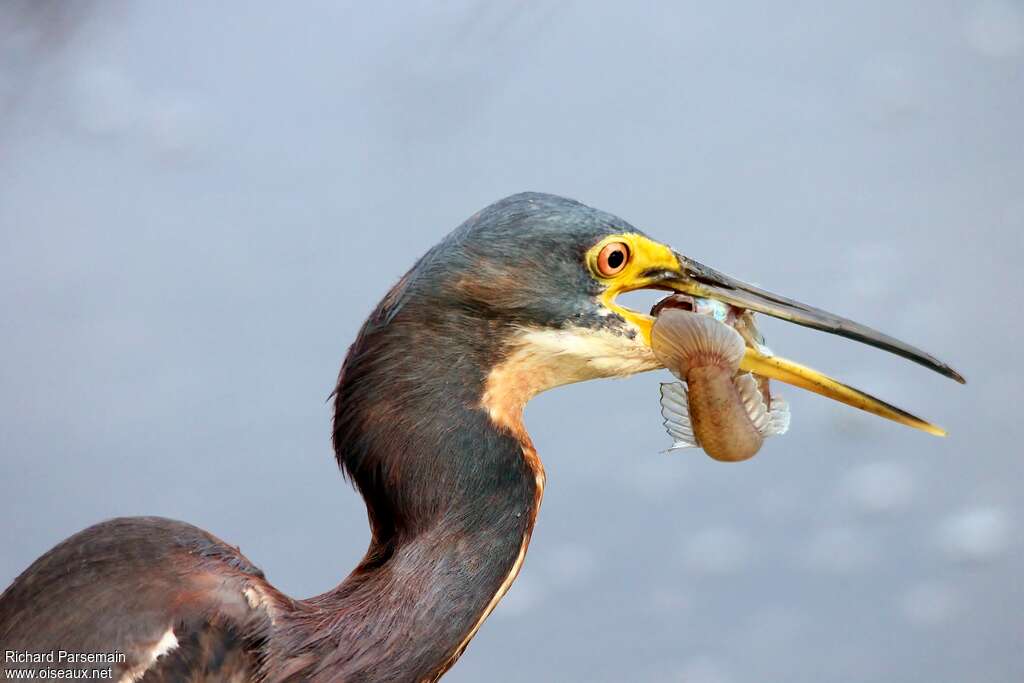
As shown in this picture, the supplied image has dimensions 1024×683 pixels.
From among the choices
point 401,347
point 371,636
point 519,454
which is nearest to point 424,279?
point 401,347

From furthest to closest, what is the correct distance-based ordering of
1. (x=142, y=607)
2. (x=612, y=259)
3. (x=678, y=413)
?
(x=678, y=413)
(x=612, y=259)
(x=142, y=607)

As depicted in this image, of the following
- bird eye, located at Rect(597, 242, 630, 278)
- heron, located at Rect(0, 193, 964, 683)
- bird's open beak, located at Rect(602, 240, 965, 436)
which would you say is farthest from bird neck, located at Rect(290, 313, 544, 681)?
bird's open beak, located at Rect(602, 240, 965, 436)

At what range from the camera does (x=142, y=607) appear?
1839mm

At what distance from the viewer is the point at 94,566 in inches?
74.2

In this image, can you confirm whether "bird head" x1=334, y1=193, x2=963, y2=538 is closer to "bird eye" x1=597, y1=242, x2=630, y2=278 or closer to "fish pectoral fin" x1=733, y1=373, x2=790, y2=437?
"bird eye" x1=597, y1=242, x2=630, y2=278

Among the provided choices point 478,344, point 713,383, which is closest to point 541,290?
point 478,344

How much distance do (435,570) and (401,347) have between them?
28 centimetres

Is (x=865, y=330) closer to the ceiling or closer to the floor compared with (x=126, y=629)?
closer to the ceiling

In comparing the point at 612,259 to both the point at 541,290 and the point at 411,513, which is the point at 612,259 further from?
the point at 411,513

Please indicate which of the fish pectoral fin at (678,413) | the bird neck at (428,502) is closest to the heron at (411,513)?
the bird neck at (428,502)

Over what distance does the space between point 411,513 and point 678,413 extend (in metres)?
0.43

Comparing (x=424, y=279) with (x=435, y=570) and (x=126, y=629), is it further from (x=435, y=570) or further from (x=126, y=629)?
(x=126, y=629)

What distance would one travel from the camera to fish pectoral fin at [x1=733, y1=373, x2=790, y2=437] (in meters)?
2.07

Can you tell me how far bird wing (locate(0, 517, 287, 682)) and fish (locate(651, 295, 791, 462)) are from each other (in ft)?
1.95
